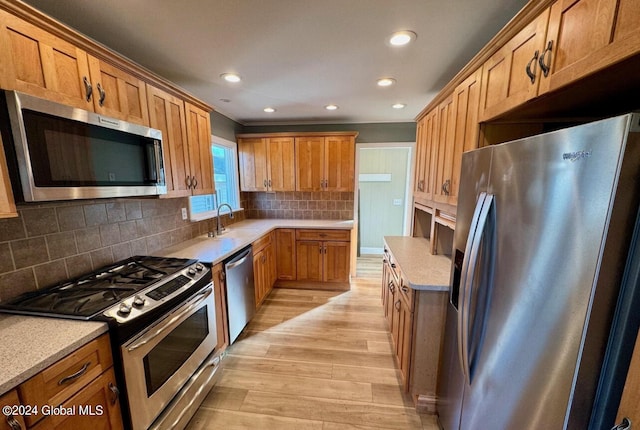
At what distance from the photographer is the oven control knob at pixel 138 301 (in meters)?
1.23

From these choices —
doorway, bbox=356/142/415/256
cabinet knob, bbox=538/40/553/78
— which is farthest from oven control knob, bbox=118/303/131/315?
doorway, bbox=356/142/415/256

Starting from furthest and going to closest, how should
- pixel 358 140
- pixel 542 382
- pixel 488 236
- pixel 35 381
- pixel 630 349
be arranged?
1. pixel 358 140
2. pixel 488 236
3. pixel 35 381
4. pixel 542 382
5. pixel 630 349

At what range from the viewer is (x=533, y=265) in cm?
77

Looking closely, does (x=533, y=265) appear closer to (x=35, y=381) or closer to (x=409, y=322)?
(x=409, y=322)

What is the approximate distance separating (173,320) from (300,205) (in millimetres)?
2808

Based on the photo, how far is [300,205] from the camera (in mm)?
4047

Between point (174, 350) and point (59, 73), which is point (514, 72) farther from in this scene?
point (174, 350)

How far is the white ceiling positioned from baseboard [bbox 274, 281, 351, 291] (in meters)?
2.54

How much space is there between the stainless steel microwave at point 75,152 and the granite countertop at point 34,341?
561mm

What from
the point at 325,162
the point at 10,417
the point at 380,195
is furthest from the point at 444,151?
the point at 380,195

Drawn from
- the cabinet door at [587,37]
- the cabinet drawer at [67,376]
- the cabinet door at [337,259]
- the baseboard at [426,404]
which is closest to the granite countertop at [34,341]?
the cabinet drawer at [67,376]

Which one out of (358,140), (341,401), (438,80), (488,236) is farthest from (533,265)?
(358,140)

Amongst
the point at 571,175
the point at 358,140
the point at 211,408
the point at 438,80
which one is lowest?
the point at 211,408

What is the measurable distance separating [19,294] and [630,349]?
8.16ft
